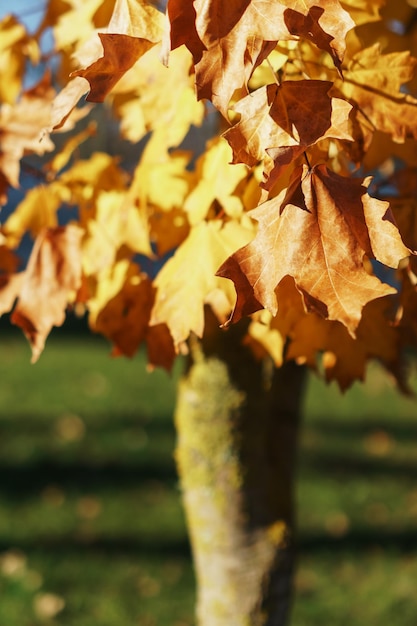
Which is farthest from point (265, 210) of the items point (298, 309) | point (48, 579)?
point (48, 579)

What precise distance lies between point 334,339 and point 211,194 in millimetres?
303

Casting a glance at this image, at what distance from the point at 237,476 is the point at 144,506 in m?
1.89

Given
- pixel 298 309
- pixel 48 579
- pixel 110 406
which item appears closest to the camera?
pixel 298 309

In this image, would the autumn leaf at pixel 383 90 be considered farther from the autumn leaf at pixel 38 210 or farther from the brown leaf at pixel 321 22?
the autumn leaf at pixel 38 210

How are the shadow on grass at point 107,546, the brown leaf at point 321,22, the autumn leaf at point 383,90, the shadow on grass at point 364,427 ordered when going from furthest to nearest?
the shadow on grass at point 364,427, the shadow on grass at point 107,546, the autumn leaf at point 383,90, the brown leaf at point 321,22

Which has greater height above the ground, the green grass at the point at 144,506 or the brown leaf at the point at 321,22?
the brown leaf at the point at 321,22

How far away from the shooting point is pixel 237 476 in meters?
1.66

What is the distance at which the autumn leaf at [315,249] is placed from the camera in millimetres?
899

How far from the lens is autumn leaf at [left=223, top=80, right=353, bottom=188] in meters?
0.87

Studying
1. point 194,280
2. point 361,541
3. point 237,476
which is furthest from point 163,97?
point 361,541

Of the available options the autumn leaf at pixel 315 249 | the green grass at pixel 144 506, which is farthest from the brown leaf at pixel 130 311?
the green grass at pixel 144 506

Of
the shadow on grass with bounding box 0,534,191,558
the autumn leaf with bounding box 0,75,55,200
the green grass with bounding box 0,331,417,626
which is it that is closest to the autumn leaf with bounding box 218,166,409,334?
the autumn leaf with bounding box 0,75,55,200

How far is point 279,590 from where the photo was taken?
1.78 meters

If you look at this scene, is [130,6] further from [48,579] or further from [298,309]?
[48,579]
